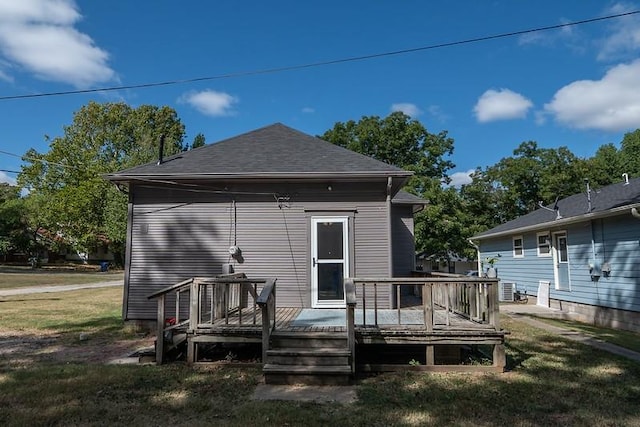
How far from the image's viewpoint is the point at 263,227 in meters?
9.12

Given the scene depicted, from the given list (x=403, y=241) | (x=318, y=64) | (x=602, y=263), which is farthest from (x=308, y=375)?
(x=602, y=263)

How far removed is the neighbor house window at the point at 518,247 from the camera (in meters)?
17.1

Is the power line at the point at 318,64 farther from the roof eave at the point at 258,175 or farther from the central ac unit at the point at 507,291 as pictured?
the central ac unit at the point at 507,291

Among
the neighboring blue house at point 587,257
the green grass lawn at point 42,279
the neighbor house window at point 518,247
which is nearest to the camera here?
the neighboring blue house at point 587,257

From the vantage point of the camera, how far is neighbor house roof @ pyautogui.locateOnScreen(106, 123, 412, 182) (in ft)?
28.9

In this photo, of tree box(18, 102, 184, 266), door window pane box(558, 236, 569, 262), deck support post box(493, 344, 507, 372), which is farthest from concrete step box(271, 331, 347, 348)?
tree box(18, 102, 184, 266)

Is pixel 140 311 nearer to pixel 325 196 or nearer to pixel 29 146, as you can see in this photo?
pixel 325 196

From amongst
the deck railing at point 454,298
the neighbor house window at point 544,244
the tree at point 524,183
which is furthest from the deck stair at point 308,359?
the tree at point 524,183

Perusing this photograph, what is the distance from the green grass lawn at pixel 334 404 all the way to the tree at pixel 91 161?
28.5 metres

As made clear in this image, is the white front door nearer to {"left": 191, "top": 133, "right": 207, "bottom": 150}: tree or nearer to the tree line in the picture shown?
the tree line

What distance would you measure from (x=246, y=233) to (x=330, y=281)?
6.70 ft

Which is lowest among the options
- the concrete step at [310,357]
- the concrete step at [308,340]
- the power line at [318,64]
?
the concrete step at [310,357]

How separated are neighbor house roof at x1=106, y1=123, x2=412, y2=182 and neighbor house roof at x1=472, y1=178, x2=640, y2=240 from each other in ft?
20.3

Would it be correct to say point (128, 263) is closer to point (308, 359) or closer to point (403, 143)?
point (308, 359)
